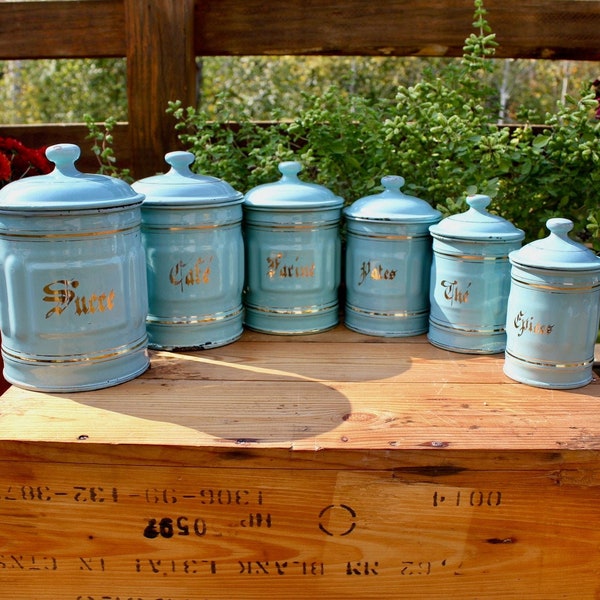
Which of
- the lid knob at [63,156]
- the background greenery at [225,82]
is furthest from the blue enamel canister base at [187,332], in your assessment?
the background greenery at [225,82]

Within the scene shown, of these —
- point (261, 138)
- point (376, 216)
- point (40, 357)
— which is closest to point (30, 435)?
point (40, 357)

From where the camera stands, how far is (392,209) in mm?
1407

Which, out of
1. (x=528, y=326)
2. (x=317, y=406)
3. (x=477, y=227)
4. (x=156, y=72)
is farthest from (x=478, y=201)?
(x=156, y=72)

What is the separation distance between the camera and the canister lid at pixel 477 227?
131 cm

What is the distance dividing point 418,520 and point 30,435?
57 cm

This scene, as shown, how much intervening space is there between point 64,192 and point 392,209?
2.08 ft

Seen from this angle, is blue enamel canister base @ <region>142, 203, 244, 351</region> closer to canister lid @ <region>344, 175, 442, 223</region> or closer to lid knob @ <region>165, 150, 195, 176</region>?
lid knob @ <region>165, 150, 195, 176</region>

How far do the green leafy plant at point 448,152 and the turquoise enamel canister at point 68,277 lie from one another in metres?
0.53

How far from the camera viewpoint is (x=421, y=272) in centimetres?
144

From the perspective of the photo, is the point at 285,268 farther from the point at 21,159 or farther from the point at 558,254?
the point at 21,159

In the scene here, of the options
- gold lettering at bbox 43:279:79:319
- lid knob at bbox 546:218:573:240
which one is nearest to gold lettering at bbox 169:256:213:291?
gold lettering at bbox 43:279:79:319

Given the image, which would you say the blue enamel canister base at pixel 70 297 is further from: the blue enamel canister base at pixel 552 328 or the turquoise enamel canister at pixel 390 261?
the blue enamel canister base at pixel 552 328

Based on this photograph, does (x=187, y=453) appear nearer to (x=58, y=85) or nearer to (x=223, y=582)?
(x=223, y=582)

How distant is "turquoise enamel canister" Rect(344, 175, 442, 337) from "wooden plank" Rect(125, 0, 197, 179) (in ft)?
2.22
